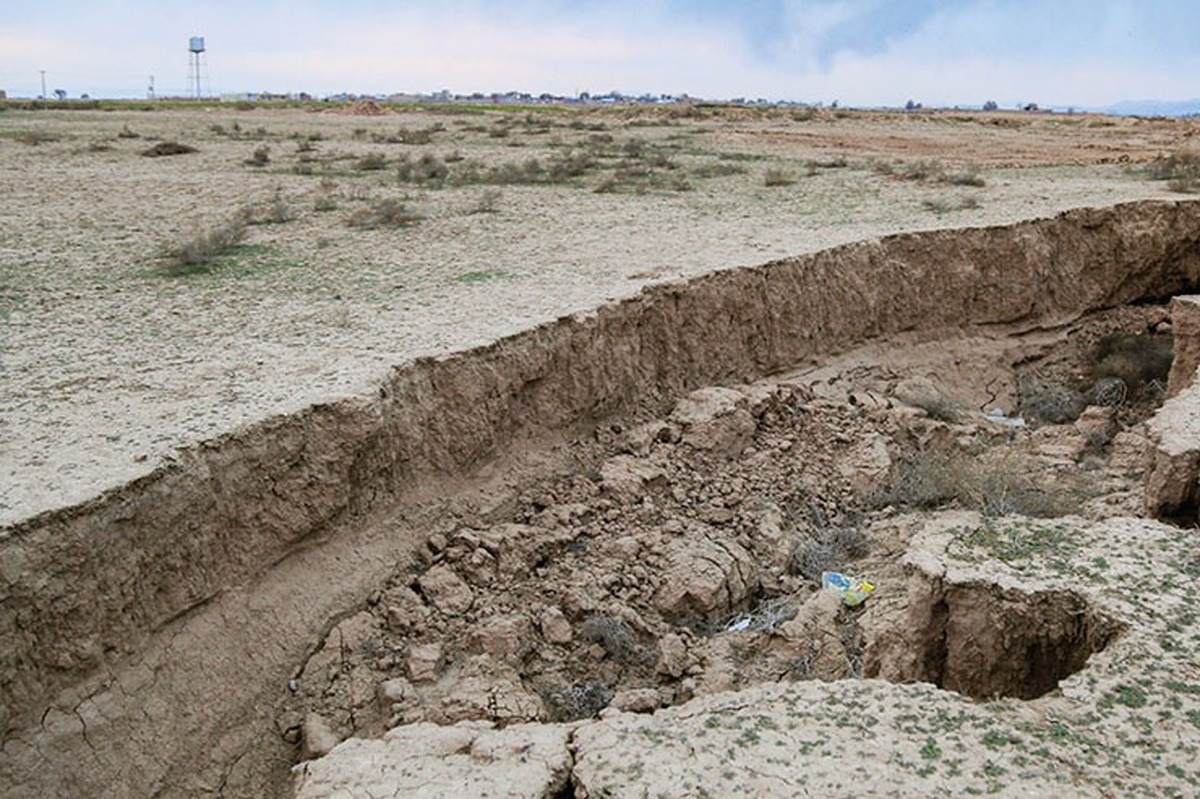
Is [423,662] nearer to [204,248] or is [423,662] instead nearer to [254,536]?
[254,536]

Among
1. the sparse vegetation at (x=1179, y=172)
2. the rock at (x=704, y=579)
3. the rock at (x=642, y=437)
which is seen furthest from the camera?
the sparse vegetation at (x=1179, y=172)

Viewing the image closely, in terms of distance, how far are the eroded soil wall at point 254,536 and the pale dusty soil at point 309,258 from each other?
7.7 inches

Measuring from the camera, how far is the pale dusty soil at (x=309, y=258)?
6277 millimetres

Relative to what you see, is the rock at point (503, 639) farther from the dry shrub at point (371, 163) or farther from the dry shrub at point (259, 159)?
the dry shrub at point (259, 159)

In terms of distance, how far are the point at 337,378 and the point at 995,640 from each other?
401 cm

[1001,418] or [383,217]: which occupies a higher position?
[383,217]

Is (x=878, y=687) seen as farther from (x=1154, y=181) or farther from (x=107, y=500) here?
(x=1154, y=181)

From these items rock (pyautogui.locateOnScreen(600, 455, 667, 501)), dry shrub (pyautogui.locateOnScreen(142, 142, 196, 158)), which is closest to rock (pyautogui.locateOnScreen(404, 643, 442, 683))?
rock (pyautogui.locateOnScreen(600, 455, 667, 501))

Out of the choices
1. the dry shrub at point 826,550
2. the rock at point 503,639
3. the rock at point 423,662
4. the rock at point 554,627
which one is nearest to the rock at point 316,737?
the rock at point 423,662

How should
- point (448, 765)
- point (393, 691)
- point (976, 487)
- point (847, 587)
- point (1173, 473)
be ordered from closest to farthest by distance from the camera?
1. point (448, 765)
2. point (393, 691)
3. point (1173, 473)
4. point (847, 587)
5. point (976, 487)

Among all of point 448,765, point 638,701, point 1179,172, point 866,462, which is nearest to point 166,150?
point 866,462

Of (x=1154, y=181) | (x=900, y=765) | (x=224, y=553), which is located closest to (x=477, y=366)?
(x=224, y=553)

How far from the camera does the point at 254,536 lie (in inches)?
233

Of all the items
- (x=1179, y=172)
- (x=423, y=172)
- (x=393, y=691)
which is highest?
(x=1179, y=172)
